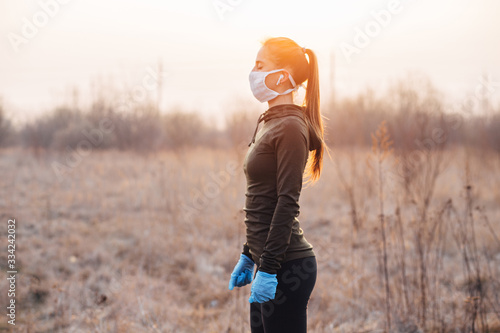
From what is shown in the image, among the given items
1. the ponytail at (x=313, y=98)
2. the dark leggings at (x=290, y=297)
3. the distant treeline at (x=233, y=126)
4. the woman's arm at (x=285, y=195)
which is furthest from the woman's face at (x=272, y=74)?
the distant treeline at (x=233, y=126)

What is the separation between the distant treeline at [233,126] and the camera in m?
8.89

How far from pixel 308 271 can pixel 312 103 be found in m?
0.77

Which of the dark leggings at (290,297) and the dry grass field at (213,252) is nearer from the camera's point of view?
the dark leggings at (290,297)

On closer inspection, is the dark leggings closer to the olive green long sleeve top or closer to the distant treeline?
the olive green long sleeve top

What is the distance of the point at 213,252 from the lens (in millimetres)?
5699

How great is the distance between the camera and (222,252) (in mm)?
5586

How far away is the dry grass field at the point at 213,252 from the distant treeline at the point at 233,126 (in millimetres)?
1260

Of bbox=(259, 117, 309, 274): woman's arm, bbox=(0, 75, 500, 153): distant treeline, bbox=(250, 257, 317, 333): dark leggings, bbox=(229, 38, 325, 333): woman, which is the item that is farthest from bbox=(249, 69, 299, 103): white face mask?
bbox=(0, 75, 500, 153): distant treeline

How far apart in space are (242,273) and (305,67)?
3.47ft

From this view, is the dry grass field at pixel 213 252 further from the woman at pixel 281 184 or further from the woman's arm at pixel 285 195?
the woman's arm at pixel 285 195

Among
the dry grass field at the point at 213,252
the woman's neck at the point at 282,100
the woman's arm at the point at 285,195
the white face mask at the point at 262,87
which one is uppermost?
the white face mask at the point at 262,87

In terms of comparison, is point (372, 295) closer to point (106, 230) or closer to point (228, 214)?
point (228, 214)

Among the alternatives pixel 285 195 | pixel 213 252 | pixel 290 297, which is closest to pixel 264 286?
pixel 290 297

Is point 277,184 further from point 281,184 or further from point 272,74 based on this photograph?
point 272,74
